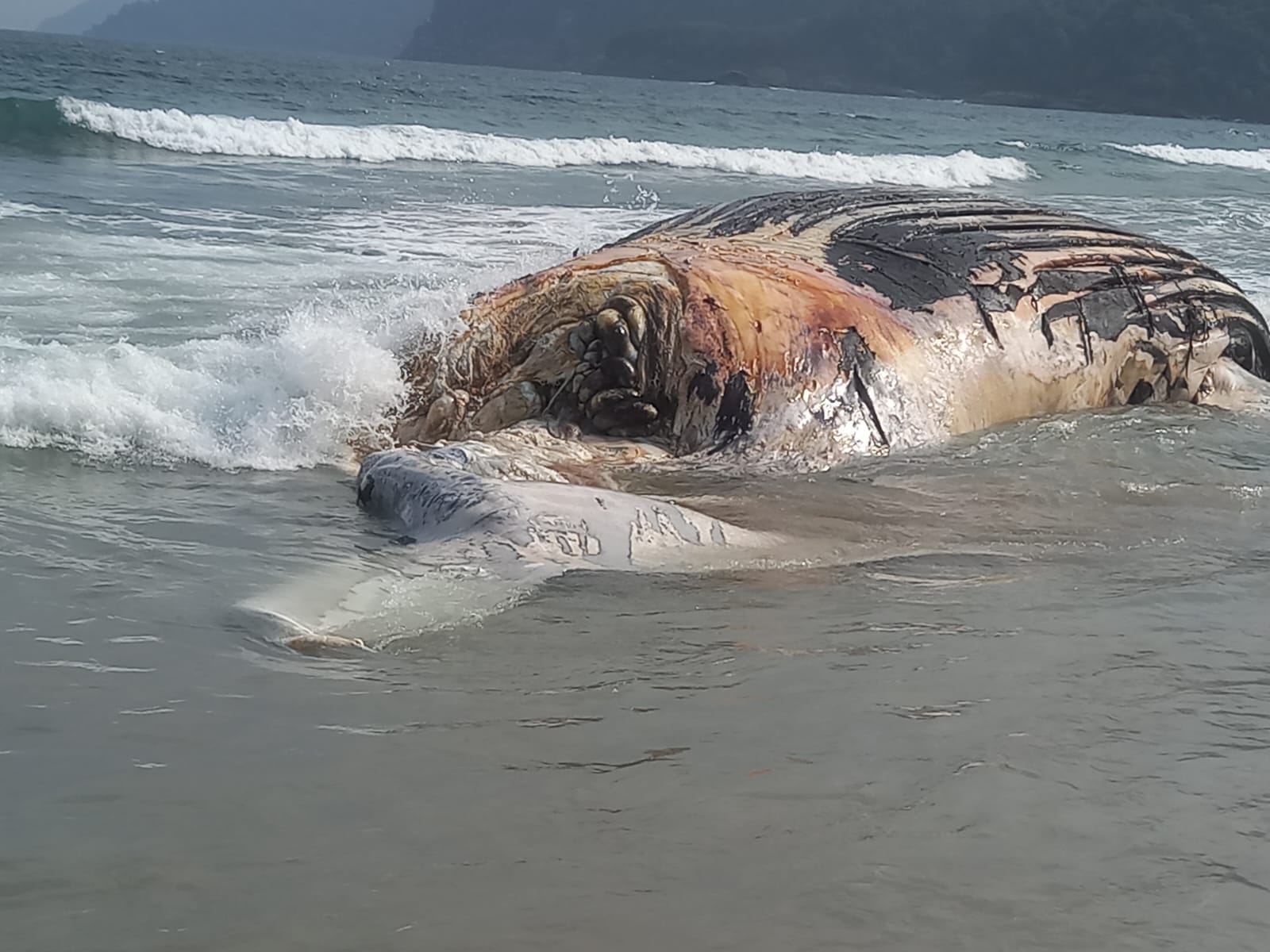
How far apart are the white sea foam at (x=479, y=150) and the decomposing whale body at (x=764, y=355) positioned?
17.1 m

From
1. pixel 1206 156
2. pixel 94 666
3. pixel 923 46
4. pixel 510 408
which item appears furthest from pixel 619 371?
pixel 923 46

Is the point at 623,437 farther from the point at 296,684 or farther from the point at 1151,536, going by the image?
the point at 296,684

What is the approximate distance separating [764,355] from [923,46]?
361 feet

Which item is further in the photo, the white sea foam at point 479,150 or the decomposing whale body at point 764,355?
the white sea foam at point 479,150

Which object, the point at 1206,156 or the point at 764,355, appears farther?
the point at 1206,156

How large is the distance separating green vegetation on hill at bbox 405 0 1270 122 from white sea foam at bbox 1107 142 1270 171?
2027 inches

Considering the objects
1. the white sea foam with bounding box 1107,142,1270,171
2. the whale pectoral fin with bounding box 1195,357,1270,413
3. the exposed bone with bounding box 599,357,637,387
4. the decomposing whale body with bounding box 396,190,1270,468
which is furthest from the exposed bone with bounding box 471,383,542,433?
the white sea foam with bounding box 1107,142,1270,171

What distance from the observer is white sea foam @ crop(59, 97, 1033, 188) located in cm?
2241

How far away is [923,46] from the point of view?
109m

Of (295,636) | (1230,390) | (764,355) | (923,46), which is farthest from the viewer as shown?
(923,46)

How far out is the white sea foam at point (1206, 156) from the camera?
3481 cm

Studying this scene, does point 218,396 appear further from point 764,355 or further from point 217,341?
point 764,355

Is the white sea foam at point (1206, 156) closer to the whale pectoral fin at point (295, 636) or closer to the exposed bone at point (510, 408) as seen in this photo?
the exposed bone at point (510, 408)

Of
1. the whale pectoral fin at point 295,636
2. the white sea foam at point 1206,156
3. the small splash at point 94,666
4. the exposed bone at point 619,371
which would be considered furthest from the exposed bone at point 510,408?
the white sea foam at point 1206,156
